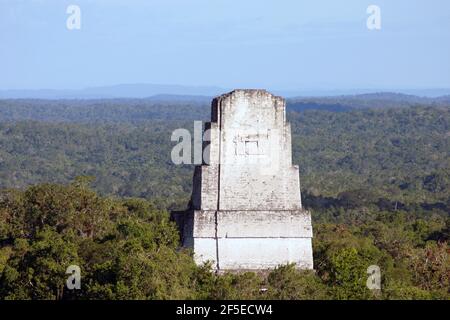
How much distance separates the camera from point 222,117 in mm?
22844

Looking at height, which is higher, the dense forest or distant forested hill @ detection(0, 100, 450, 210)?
the dense forest

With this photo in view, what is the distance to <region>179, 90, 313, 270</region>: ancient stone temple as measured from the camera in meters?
22.8

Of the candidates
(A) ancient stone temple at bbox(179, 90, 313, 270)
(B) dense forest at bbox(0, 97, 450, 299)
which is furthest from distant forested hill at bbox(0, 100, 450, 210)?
(A) ancient stone temple at bbox(179, 90, 313, 270)

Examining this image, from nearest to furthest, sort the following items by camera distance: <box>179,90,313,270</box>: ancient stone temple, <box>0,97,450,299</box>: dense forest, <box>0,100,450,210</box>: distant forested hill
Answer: <box>0,97,450,299</box>: dense forest, <box>179,90,313,270</box>: ancient stone temple, <box>0,100,450,210</box>: distant forested hill

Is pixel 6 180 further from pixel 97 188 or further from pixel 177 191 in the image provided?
pixel 177 191

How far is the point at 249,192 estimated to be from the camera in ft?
75.2

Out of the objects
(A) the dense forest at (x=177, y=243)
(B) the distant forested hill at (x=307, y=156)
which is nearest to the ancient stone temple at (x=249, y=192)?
(A) the dense forest at (x=177, y=243)

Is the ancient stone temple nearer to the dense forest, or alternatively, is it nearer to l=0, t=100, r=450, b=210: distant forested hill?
the dense forest

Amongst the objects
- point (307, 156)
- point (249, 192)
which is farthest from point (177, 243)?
point (307, 156)

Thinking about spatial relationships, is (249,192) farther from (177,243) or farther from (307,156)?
(307,156)

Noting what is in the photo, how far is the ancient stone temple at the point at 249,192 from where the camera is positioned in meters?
22.8

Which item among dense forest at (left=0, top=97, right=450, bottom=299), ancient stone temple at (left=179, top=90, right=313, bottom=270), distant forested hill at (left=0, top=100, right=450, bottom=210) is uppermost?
ancient stone temple at (left=179, top=90, right=313, bottom=270)
